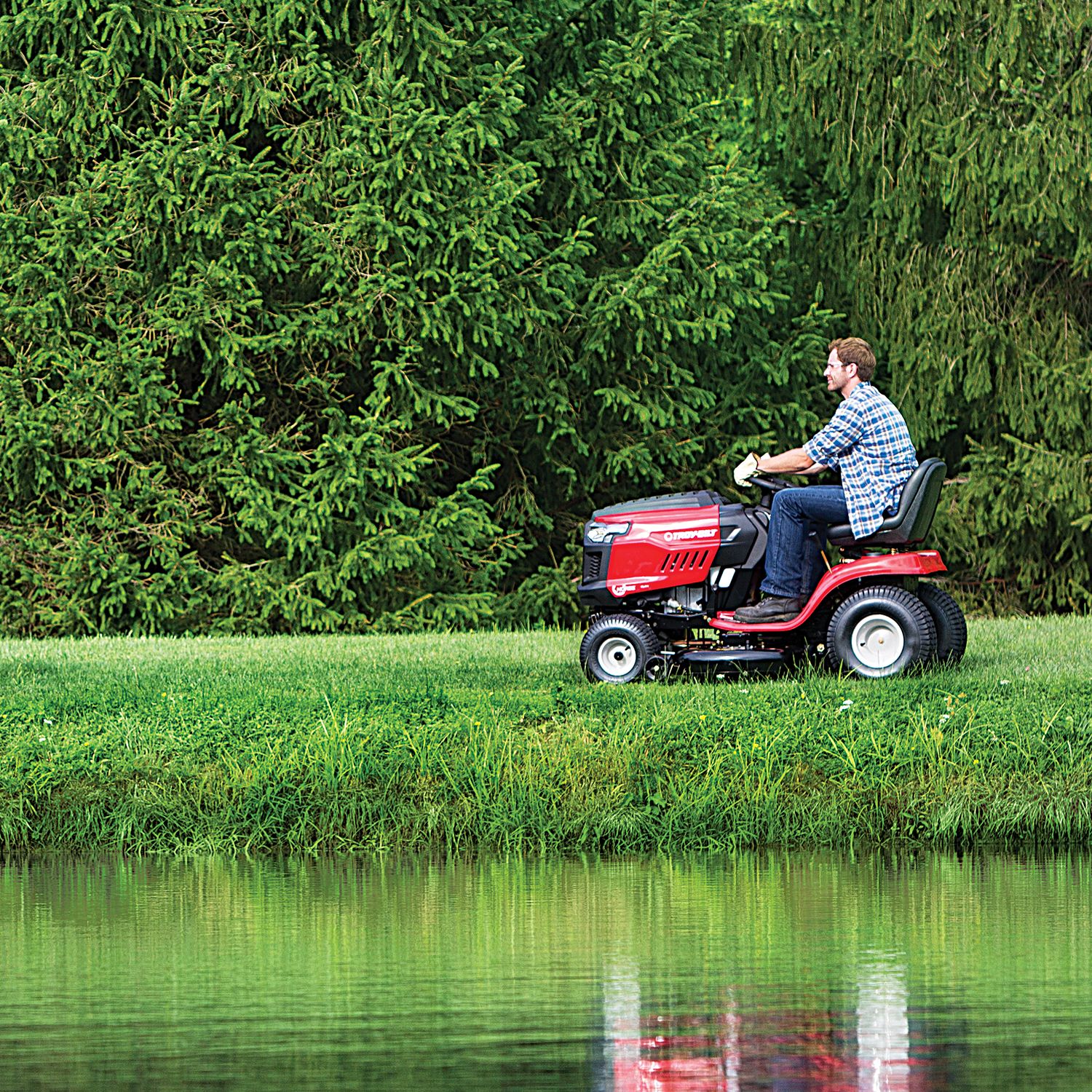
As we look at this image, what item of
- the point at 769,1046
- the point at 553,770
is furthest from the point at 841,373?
the point at 769,1046

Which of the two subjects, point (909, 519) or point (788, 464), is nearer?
point (788, 464)

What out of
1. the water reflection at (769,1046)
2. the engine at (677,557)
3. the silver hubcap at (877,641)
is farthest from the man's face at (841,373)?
the water reflection at (769,1046)

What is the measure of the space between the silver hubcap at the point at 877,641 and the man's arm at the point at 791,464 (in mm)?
989

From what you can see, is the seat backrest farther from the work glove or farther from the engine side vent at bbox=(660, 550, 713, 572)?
the engine side vent at bbox=(660, 550, 713, 572)

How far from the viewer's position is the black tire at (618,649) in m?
13.4

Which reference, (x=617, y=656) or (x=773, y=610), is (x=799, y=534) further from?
(x=617, y=656)

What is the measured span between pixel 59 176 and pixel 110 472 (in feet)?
10.3

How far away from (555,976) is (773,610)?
21.6ft

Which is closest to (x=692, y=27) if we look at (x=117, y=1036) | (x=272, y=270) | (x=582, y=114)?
(x=582, y=114)

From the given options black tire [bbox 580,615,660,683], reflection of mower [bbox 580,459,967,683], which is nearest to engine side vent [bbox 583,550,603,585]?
reflection of mower [bbox 580,459,967,683]

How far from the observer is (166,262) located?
2097 centimetres

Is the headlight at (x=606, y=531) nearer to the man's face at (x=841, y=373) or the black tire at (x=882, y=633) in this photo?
the black tire at (x=882, y=633)

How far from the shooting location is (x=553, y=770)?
10570 millimetres

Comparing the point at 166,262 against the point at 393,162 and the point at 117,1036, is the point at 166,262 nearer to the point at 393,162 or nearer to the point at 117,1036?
the point at 393,162
